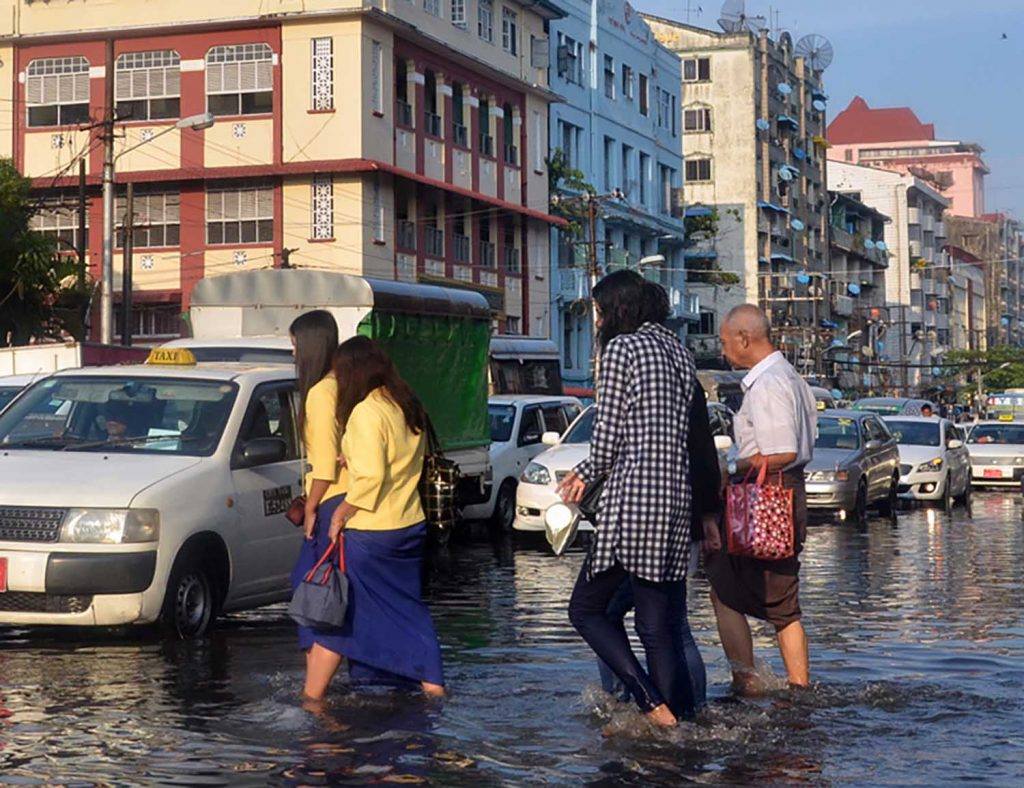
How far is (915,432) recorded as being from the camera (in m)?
33.2

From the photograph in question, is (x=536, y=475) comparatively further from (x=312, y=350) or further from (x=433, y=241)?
(x=433, y=241)

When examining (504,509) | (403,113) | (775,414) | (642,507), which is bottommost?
(504,509)

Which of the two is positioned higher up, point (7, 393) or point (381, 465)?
point (7, 393)

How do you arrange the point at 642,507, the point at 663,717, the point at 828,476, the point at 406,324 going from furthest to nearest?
the point at 828,476, the point at 406,324, the point at 663,717, the point at 642,507

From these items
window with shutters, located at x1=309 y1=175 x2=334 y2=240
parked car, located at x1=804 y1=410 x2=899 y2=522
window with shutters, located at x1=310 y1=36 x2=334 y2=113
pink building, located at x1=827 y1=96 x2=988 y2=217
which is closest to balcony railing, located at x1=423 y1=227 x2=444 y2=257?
window with shutters, located at x1=309 y1=175 x2=334 y2=240

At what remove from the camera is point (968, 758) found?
24.1 ft

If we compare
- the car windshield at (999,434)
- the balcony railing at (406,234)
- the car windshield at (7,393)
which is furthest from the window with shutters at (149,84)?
the car windshield at (7,393)

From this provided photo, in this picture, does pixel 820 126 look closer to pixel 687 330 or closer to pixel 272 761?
pixel 687 330

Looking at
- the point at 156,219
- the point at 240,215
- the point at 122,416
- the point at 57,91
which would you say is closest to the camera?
the point at 122,416

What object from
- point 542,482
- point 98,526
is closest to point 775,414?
point 98,526

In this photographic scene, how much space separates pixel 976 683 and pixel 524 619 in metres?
3.96

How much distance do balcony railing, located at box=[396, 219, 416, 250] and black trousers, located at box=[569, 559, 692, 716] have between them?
40.6m

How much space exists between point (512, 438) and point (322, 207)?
22875 mm

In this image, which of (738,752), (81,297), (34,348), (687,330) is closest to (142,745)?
(738,752)
